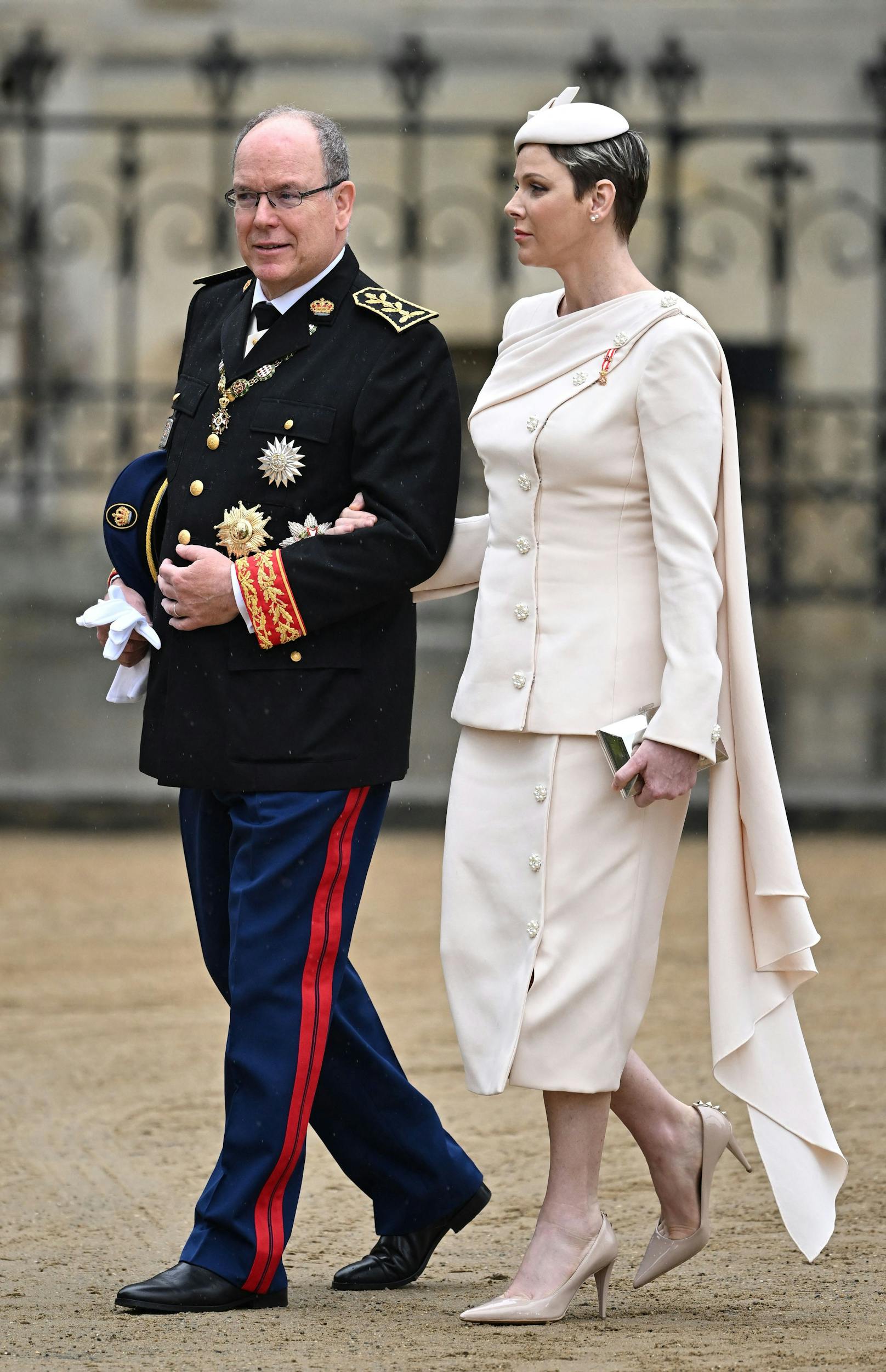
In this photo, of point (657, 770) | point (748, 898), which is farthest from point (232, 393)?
point (748, 898)

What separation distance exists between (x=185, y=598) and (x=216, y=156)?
1175 cm

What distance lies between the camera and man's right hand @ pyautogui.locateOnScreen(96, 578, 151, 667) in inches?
145

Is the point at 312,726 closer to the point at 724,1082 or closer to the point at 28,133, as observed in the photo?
the point at 724,1082

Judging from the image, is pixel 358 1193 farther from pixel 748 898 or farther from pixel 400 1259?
pixel 748 898

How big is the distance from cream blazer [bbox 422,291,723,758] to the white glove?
533 mm

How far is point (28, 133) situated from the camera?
564 inches

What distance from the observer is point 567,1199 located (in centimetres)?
345

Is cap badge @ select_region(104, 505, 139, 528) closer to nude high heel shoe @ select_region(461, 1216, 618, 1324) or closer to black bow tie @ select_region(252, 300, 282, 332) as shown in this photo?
black bow tie @ select_region(252, 300, 282, 332)

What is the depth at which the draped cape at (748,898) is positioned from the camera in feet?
11.3

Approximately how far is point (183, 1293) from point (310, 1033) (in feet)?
1.40

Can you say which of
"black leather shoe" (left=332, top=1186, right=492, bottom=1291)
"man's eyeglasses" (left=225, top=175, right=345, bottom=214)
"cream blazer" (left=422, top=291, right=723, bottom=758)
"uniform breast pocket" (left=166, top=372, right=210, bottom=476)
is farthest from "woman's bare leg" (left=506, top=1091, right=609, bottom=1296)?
"man's eyeglasses" (left=225, top=175, right=345, bottom=214)

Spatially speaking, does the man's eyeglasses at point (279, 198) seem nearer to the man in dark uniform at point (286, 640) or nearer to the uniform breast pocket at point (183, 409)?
the man in dark uniform at point (286, 640)

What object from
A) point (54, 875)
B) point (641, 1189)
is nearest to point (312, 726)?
point (641, 1189)

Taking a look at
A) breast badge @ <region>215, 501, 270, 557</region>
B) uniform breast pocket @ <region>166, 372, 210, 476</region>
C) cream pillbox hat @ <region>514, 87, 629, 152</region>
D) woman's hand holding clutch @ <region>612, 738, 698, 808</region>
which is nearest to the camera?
woman's hand holding clutch @ <region>612, 738, 698, 808</region>
